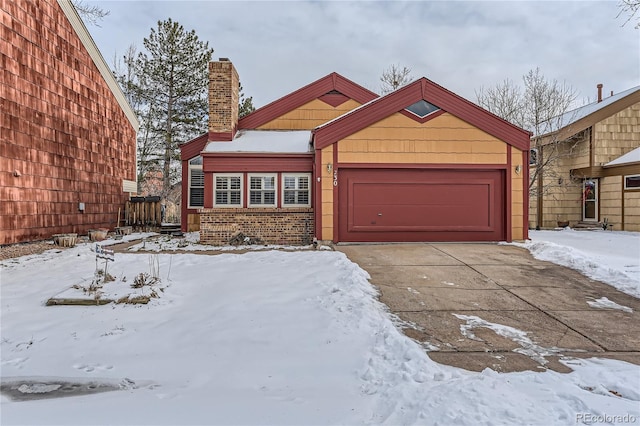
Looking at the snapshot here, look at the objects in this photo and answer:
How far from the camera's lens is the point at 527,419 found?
221 cm

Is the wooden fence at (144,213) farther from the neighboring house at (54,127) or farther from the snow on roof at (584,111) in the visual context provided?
the snow on roof at (584,111)

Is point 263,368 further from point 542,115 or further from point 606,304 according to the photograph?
point 542,115

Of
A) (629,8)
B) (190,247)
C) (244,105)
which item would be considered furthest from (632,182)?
(244,105)

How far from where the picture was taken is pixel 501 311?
4754mm

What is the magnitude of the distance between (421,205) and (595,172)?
10.3 meters

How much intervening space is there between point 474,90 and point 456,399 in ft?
74.8

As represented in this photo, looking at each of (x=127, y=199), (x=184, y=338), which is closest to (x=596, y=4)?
(x=184, y=338)

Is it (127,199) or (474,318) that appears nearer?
(474,318)

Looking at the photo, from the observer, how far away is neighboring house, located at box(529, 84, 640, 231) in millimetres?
14234

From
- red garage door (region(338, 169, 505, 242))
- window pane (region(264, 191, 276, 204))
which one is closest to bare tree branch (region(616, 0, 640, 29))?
red garage door (region(338, 169, 505, 242))

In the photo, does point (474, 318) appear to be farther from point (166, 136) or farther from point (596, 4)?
point (166, 136)

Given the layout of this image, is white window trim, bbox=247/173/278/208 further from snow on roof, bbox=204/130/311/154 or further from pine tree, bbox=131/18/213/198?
pine tree, bbox=131/18/213/198

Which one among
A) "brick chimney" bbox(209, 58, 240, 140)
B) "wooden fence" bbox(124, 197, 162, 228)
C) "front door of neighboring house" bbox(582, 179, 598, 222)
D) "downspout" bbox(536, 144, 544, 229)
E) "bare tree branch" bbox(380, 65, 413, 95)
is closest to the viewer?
"brick chimney" bbox(209, 58, 240, 140)

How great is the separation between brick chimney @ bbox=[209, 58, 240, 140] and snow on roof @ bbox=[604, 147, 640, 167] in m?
15.8
